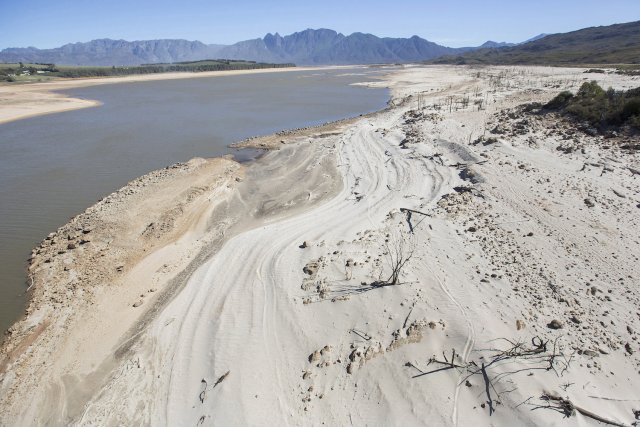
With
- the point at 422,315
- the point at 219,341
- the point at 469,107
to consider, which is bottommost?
the point at 219,341

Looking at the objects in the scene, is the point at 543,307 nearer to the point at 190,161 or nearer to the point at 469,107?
the point at 190,161

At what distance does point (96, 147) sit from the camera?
2386cm

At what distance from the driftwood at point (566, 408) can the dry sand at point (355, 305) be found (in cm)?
4

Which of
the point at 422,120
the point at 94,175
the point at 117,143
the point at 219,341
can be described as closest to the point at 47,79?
the point at 117,143

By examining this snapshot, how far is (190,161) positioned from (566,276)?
56.5 feet

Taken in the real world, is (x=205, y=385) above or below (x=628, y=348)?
below

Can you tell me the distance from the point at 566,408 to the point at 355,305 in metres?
3.73

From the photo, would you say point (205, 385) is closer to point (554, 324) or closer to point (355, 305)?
point (355, 305)

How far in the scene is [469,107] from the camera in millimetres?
25703

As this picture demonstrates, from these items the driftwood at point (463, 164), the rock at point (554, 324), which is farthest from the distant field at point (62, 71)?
the rock at point (554, 324)

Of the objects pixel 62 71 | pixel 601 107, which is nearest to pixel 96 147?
pixel 601 107

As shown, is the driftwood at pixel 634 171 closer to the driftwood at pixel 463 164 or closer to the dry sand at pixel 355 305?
the dry sand at pixel 355 305

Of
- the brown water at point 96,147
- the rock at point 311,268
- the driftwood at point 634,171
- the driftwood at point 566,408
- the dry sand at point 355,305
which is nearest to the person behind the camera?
the driftwood at point 566,408

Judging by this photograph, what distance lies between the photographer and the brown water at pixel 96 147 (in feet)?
42.5
